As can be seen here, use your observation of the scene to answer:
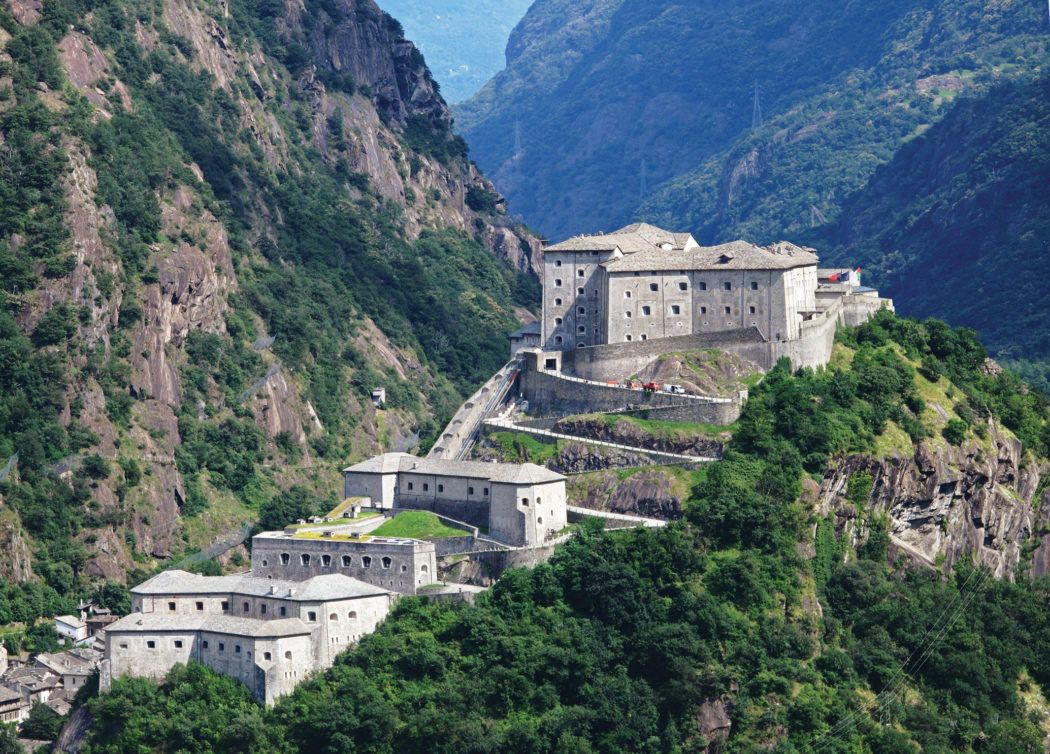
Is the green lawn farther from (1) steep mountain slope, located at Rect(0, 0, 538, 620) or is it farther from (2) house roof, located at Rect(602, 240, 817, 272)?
(1) steep mountain slope, located at Rect(0, 0, 538, 620)

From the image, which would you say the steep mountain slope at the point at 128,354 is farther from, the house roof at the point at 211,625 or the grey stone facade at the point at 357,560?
the house roof at the point at 211,625

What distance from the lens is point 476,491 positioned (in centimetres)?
11219

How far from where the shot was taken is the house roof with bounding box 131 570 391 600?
10262 cm

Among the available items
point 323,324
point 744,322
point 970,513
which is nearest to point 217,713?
point 744,322

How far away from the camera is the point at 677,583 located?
106938 mm

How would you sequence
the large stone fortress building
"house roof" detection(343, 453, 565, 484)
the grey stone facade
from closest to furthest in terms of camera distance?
the grey stone facade < "house roof" detection(343, 453, 565, 484) < the large stone fortress building

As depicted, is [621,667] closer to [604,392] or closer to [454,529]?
[454,529]

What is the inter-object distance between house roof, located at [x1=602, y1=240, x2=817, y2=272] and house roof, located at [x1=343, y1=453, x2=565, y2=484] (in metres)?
16.1

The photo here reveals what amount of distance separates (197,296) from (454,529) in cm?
7514

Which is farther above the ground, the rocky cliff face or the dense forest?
the rocky cliff face

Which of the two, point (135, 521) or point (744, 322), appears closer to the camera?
point (744, 322)

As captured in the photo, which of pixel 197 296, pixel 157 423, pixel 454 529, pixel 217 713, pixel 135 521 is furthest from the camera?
pixel 197 296

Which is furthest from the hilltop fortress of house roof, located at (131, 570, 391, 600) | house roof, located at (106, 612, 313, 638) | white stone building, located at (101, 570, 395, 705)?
house roof, located at (106, 612, 313, 638)

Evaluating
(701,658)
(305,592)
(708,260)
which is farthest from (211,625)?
(708,260)
